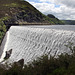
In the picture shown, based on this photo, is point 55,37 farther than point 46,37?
No

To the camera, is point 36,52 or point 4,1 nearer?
point 36,52

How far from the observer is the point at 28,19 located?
80.8m

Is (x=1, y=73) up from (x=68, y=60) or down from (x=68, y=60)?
down

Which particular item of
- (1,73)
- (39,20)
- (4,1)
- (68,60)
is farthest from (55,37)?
(4,1)

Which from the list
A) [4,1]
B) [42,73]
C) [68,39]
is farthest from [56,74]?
[4,1]

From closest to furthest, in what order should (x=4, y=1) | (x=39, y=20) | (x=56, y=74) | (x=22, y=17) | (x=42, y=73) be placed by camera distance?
(x=56, y=74) < (x=42, y=73) < (x=22, y=17) < (x=39, y=20) < (x=4, y=1)

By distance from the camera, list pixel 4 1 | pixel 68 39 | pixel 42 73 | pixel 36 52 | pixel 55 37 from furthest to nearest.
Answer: pixel 4 1 < pixel 36 52 < pixel 55 37 < pixel 68 39 < pixel 42 73

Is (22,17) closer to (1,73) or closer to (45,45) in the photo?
(45,45)

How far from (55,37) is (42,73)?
25.5ft

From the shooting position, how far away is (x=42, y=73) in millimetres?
9742

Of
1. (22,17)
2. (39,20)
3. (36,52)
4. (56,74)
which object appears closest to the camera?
(56,74)

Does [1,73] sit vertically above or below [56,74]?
below

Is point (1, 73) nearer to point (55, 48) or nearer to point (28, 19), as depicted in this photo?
point (55, 48)

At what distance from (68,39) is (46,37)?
4.50 m
